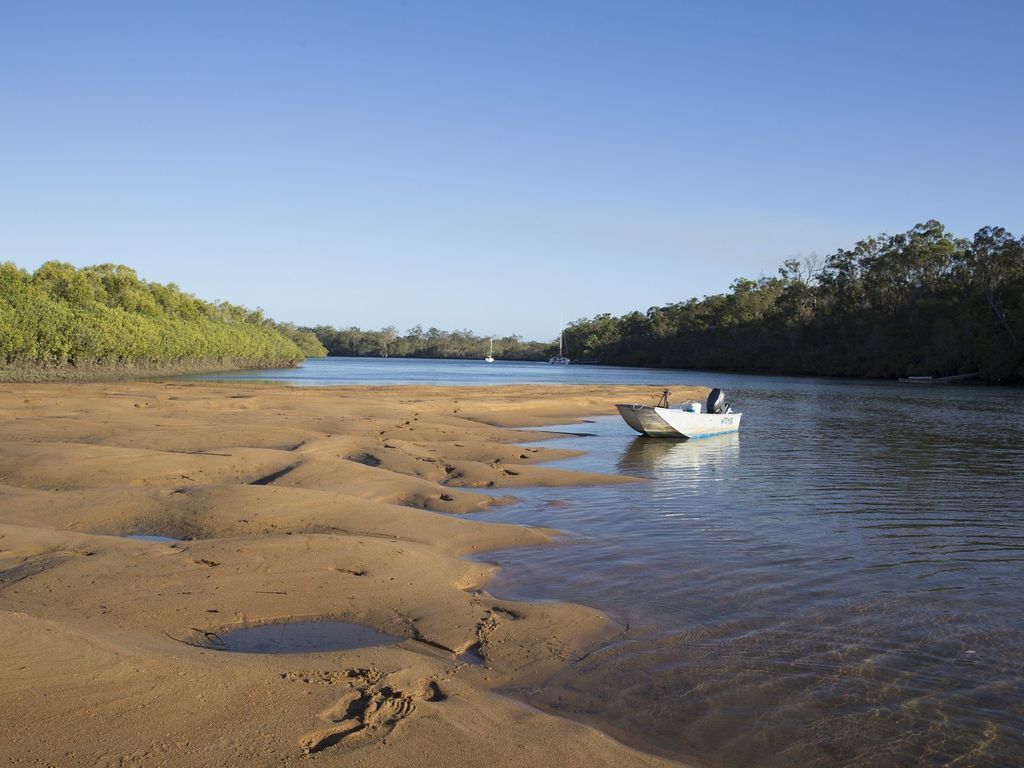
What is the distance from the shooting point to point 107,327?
64.0 m

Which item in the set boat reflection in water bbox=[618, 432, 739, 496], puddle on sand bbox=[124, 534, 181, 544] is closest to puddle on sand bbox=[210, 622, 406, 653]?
puddle on sand bbox=[124, 534, 181, 544]

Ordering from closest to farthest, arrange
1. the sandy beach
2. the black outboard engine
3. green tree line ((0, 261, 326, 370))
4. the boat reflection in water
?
the sandy beach, the boat reflection in water, the black outboard engine, green tree line ((0, 261, 326, 370))

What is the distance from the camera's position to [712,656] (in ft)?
22.7

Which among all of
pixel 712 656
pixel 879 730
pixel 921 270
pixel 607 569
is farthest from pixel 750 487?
pixel 921 270

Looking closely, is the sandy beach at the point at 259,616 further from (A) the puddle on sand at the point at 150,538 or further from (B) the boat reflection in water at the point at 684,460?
(B) the boat reflection in water at the point at 684,460

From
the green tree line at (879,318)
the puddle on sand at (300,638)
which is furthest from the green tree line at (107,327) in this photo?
the green tree line at (879,318)

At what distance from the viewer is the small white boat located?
84.5 ft

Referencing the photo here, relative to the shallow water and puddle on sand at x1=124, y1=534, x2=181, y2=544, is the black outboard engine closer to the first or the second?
the shallow water

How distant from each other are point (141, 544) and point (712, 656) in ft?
19.9

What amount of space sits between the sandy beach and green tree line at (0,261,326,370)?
44.9 meters

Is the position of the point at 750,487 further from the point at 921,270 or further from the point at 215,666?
the point at 921,270

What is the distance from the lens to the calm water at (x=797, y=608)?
221 inches

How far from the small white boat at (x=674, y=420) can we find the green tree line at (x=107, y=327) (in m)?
43.7

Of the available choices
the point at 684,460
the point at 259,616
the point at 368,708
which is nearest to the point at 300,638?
the point at 259,616
